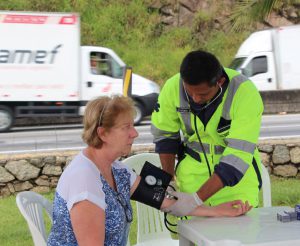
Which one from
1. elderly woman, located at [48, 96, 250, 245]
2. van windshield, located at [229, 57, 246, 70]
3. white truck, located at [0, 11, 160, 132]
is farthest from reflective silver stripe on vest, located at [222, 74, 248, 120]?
Result: van windshield, located at [229, 57, 246, 70]

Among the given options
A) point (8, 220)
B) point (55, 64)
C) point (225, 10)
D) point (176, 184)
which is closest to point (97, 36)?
point (225, 10)

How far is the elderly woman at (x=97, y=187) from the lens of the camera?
283 cm

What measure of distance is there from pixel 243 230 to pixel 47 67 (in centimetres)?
1520

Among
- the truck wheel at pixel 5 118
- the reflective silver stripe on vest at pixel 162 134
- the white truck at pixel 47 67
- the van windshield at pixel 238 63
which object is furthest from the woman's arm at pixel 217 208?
the van windshield at pixel 238 63

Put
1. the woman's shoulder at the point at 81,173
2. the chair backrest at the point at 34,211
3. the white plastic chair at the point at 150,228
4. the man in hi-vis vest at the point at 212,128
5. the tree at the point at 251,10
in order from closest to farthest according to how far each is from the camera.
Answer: the woman's shoulder at the point at 81,173, the chair backrest at the point at 34,211, the man in hi-vis vest at the point at 212,128, the white plastic chair at the point at 150,228, the tree at the point at 251,10

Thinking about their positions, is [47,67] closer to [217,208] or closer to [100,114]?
[217,208]

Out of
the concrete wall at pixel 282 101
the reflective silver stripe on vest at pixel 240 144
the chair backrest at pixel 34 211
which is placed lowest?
the concrete wall at pixel 282 101

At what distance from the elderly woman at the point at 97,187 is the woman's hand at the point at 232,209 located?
1.64ft

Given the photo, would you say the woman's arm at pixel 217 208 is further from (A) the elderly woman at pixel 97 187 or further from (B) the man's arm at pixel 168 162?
(B) the man's arm at pixel 168 162

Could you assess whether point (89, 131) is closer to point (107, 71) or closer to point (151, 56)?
point (107, 71)

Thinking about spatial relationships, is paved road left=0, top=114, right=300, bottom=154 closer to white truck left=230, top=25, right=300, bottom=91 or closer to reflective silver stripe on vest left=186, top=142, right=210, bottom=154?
white truck left=230, top=25, right=300, bottom=91

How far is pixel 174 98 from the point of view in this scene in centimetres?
378

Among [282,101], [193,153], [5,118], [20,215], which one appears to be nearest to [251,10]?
[20,215]

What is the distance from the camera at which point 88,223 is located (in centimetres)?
280
